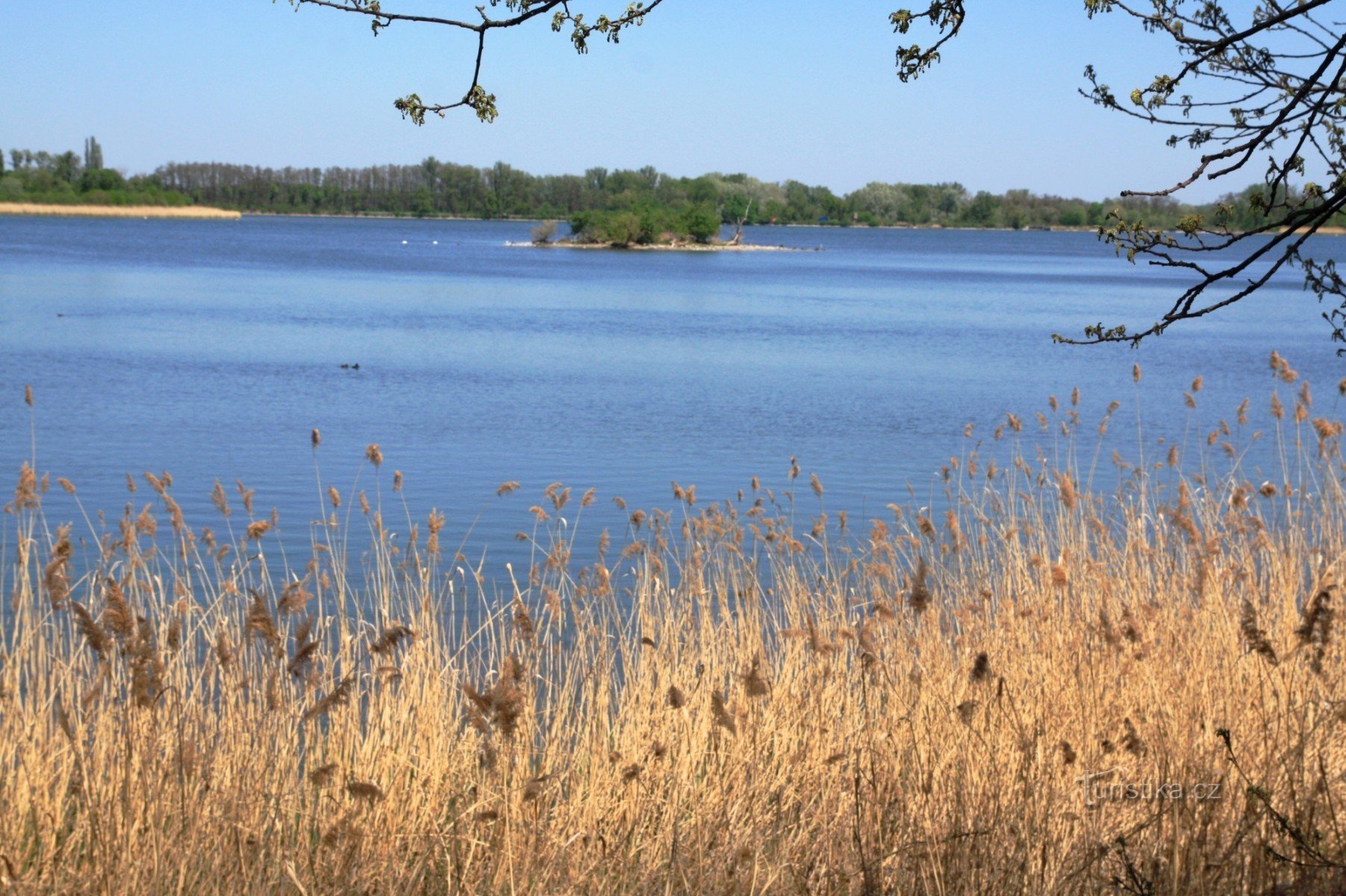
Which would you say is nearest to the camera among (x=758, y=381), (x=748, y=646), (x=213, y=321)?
(x=748, y=646)

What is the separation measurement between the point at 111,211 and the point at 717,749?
18390cm

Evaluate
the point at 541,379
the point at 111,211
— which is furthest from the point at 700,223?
the point at 111,211

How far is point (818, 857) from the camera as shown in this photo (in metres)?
4.18

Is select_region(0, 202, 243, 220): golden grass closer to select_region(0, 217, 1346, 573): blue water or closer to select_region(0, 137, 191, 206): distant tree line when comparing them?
select_region(0, 137, 191, 206): distant tree line

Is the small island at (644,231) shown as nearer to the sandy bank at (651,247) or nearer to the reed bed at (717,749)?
the sandy bank at (651,247)

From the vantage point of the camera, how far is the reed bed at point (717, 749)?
3.74 m

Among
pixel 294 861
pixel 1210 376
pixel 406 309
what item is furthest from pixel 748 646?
pixel 406 309

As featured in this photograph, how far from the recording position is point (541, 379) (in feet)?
82.7

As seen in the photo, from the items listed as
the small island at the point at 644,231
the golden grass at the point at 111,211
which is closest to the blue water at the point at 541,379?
the small island at the point at 644,231

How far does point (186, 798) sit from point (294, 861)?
0.40m

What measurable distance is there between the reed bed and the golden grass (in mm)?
173590

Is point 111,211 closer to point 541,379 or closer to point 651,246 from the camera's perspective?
point 651,246

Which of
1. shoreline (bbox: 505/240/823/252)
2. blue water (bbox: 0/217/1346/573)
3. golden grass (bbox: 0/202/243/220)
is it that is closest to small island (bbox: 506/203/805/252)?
shoreline (bbox: 505/240/823/252)

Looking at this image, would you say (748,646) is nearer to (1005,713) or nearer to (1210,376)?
(1005,713)
